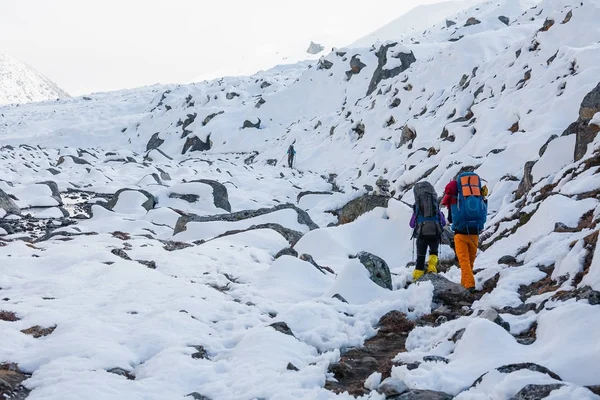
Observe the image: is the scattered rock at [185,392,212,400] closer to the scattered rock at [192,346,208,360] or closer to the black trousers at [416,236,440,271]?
the scattered rock at [192,346,208,360]

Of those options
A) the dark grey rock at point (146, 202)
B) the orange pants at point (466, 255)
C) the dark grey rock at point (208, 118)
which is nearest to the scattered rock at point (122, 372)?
the orange pants at point (466, 255)

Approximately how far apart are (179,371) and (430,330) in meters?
3.53

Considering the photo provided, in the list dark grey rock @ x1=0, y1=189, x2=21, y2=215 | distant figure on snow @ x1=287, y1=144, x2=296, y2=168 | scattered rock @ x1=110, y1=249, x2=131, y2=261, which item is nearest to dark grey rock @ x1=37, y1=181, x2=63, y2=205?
dark grey rock @ x1=0, y1=189, x2=21, y2=215

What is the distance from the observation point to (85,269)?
10273 mm

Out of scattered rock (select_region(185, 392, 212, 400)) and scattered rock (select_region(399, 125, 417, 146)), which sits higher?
scattered rock (select_region(399, 125, 417, 146))

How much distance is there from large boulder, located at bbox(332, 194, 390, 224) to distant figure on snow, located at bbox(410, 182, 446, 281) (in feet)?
19.1

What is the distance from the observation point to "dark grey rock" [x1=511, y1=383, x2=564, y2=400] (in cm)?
402

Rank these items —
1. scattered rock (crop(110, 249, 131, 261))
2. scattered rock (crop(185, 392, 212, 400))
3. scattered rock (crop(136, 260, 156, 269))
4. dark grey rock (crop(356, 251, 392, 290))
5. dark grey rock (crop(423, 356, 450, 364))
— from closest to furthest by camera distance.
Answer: scattered rock (crop(185, 392, 212, 400)), dark grey rock (crop(423, 356, 450, 364)), dark grey rock (crop(356, 251, 392, 290)), scattered rock (crop(136, 260, 156, 269)), scattered rock (crop(110, 249, 131, 261))

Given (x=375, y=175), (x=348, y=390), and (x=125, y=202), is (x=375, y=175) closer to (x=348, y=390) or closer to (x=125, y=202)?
(x=125, y=202)

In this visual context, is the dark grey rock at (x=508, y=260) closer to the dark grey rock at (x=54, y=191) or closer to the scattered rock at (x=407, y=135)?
the scattered rock at (x=407, y=135)

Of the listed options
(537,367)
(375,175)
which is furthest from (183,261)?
(375,175)

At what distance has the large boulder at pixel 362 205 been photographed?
16141 mm

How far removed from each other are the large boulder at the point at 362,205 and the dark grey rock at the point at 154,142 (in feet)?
177

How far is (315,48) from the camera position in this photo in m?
137
